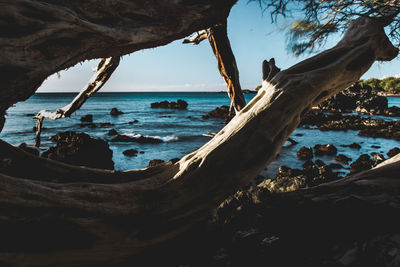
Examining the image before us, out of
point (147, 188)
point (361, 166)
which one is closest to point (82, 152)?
point (147, 188)

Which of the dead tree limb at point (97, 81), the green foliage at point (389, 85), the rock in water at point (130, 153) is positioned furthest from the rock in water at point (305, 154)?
the green foliage at point (389, 85)

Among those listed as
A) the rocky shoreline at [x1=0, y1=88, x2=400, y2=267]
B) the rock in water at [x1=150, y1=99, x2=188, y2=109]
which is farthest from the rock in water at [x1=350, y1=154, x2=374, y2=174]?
the rock in water at [x1=150, y1=99, x2=188, y2=109]

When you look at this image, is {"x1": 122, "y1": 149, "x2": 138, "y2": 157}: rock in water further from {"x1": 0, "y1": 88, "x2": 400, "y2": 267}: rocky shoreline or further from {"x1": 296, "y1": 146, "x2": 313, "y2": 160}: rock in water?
{"x1": 0, "y1": 88, "x2": 400, "y2": 267}: rocky shoreline

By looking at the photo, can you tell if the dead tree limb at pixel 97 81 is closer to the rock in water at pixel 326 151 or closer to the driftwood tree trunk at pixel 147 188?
the driftwood tree trunk at pixel 147 188

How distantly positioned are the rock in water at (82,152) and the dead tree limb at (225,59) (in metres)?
4.70

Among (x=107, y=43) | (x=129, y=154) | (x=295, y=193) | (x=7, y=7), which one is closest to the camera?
(x=7, y=7)

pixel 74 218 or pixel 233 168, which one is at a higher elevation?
pixel 233 168

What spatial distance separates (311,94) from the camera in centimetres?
162

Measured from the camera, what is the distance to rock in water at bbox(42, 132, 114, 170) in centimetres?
598

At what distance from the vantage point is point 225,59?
3156 mm

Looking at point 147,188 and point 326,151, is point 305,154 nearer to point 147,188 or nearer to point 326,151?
point 326,151

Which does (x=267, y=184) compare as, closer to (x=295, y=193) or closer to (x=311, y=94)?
(x=295, y=193)

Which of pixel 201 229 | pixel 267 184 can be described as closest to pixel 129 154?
pixel 267 184

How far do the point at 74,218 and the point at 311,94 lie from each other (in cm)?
171
